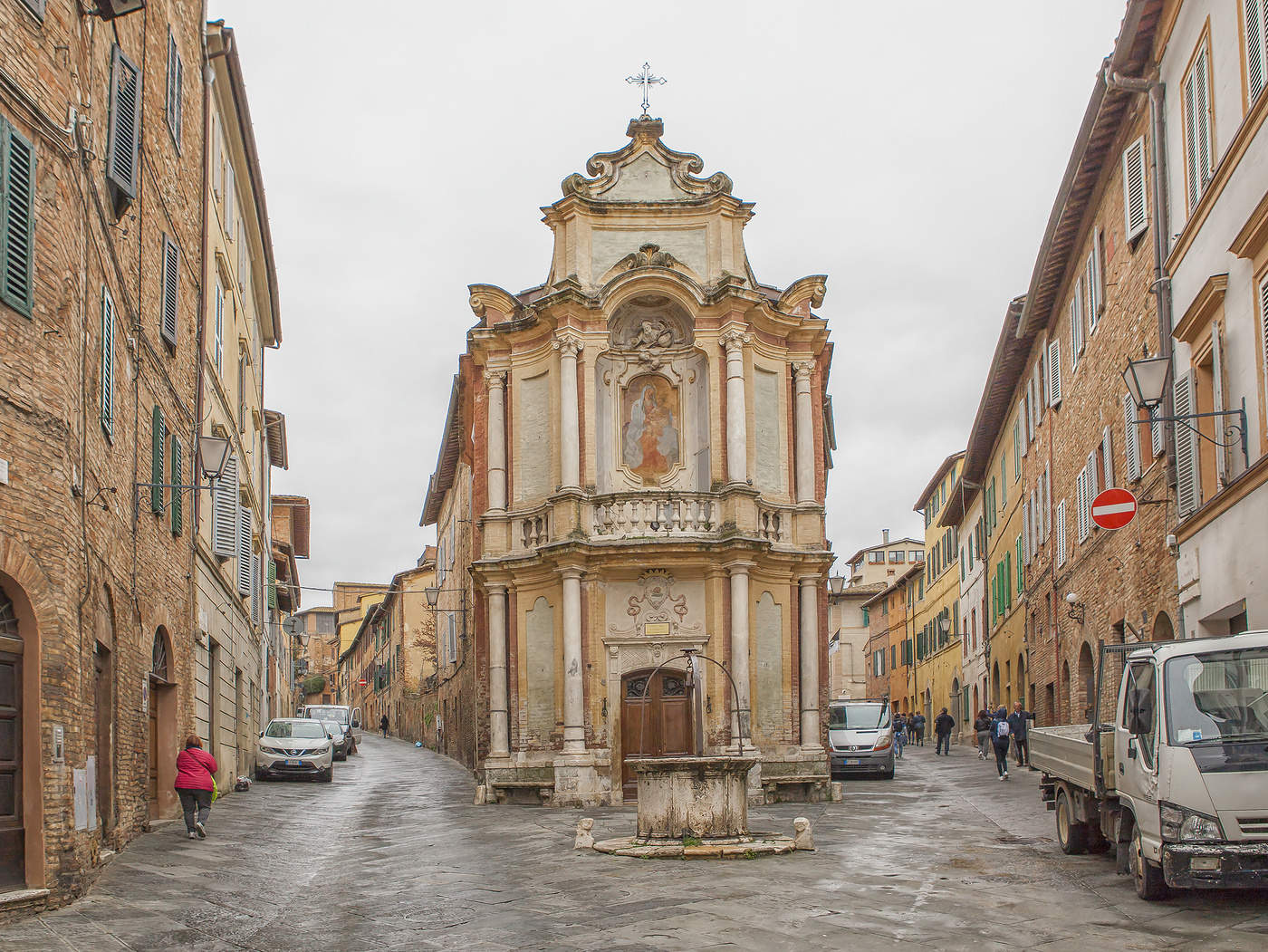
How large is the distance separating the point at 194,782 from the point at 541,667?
31.5ft

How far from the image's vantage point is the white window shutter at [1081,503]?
2552 cm

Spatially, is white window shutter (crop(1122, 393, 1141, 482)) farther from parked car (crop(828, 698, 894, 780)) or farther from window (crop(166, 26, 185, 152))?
window (crop(166, 26, 185, 152))

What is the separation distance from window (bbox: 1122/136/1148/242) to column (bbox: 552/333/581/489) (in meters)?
10.0

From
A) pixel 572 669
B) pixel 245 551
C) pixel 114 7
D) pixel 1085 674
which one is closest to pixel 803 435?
pixel 572 669

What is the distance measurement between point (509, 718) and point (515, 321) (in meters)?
7.54

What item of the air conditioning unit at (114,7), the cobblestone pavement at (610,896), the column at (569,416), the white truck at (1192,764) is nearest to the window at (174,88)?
the air conditioning unit at (114,7)

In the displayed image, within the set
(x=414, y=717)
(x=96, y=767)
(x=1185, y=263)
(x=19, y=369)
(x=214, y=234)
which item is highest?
(x=214, y=234)

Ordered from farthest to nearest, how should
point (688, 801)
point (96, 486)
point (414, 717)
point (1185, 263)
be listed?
1. point (414, 717)
2. point (1185, 263)
3. point (688, 801)
4. point (96, 486)

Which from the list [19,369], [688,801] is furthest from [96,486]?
[688,801]

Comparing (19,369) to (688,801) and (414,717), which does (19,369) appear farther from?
(414,717)

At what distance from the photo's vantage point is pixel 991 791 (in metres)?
→ 25.7

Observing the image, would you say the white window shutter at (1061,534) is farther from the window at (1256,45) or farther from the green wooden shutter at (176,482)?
the green wooden shutter at (176,482)

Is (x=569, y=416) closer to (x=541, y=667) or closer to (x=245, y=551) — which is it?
(x=541, y=667)

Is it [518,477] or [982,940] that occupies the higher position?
[518,477]
